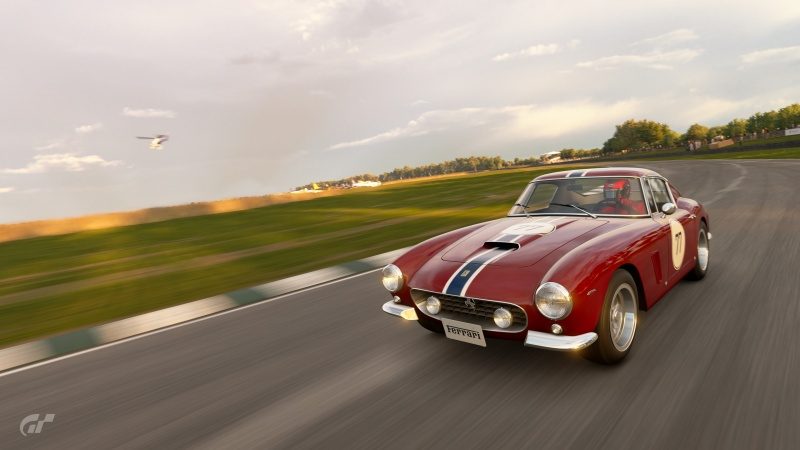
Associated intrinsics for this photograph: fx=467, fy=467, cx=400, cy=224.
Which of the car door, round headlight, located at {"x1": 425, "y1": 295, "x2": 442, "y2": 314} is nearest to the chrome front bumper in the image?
round headlight, located at {"x1": 425, "y1": 295, "x2": 442, "y2": 314}

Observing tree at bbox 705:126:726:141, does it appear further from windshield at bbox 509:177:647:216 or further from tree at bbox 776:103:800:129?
windshield at bbox 509:177:647:216

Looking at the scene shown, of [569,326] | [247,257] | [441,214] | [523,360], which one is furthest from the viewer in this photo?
[441,214]

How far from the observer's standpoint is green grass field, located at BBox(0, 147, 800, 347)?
7509 mm

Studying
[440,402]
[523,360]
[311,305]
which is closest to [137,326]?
[311,305]

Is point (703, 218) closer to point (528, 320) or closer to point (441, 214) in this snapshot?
point (528, 320)

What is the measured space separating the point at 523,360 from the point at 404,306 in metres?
1.12

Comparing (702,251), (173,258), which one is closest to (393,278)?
(702,251)

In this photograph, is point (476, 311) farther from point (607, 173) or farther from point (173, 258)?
point (173, 258)

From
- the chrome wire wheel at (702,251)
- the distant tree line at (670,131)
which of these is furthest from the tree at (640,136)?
the chrome wire wheel at (702,251)

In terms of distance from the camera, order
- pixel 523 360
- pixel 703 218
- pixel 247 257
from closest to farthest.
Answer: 1. pixel 523 360
2. pixel 703 218
3. pixel 247 257

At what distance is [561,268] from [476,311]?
28.2 inches

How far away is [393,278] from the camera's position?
14.1ft

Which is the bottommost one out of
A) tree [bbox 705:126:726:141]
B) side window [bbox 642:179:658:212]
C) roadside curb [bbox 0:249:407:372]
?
roadside curb [bbox 0:249:407:372]

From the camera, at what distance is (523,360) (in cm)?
380
